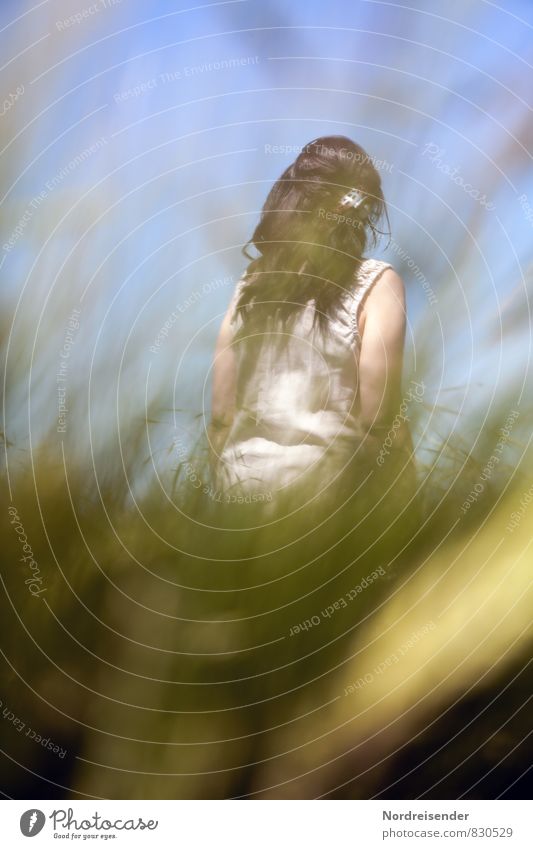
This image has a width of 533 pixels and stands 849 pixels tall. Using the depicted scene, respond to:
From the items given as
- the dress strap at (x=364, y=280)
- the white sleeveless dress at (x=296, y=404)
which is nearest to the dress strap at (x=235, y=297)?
the white sleeveless dress at (x=296, y=404)

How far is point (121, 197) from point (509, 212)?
43 cm

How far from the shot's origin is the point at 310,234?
88 cm

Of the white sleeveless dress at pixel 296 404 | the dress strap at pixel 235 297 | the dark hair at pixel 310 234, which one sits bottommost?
the white sleeveless dress at pixel 296 404

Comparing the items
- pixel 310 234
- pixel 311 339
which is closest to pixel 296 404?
pixel 311 339

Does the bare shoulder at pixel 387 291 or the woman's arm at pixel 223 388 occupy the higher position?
the bare shoulder at pixel 387 291

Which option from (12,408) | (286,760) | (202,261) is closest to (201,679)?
(286,760)

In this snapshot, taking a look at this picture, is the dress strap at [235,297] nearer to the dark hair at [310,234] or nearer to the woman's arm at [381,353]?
the dark hair at [310,234]

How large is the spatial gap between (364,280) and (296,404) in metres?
0.15

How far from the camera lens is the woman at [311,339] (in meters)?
0.85

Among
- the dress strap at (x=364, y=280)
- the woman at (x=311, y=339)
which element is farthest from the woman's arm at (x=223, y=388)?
the dress strap at (x=364, y=280)

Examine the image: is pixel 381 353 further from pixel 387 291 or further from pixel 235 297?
pixel 235 297

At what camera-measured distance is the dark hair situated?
87 centimetres

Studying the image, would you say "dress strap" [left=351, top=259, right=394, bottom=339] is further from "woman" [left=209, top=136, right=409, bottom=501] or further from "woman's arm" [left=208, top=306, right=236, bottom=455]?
"woman's arm" [left=208, top=306, right=236, bottom=455]
